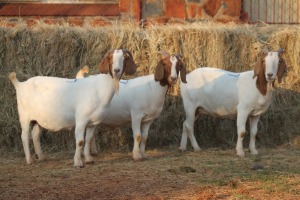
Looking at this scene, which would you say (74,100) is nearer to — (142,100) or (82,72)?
(142,100)

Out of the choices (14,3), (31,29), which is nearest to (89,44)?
(31,29)

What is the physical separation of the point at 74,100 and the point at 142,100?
1223mm

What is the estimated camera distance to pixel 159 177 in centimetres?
1103

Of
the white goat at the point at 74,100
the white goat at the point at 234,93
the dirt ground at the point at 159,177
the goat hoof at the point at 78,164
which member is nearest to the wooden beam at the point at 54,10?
the white goat at the point at 234,93

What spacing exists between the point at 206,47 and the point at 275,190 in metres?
5.65

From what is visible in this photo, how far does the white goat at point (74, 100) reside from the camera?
12.1 meters

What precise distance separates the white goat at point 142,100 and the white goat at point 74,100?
536 millimetres

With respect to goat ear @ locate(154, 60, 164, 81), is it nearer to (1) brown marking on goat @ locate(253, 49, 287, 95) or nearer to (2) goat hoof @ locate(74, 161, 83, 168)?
(1) brown marking on goat @ locate(253, 49, 287, 95)

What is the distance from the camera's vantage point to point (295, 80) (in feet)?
50.8

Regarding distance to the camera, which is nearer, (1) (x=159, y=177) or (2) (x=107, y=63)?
(1) (x=159, y=177)

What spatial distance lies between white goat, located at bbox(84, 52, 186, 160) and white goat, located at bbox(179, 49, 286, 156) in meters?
1.04

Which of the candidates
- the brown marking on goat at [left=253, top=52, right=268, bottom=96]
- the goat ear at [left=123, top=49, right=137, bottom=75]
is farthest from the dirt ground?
the goat ear at [left=123, top=49, right=137, bottom=75]

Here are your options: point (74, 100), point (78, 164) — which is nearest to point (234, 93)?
point (74, 100)

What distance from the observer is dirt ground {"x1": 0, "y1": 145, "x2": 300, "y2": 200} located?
9922 mm
